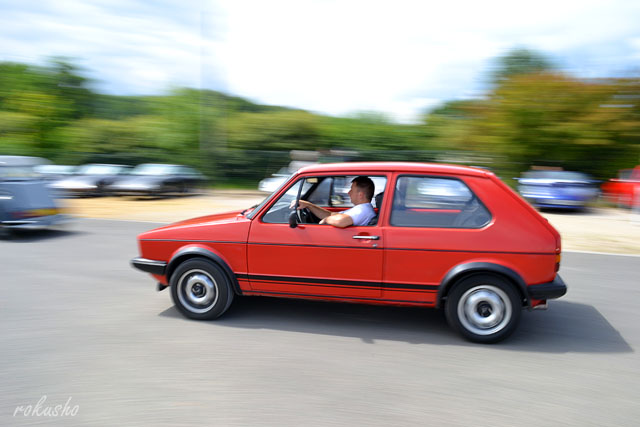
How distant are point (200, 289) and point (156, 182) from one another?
53.8ft

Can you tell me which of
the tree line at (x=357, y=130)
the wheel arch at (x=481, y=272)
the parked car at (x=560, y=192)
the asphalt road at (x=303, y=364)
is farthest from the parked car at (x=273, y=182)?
the wheel arch at (x=481, y=272)

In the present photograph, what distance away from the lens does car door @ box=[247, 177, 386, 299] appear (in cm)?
455

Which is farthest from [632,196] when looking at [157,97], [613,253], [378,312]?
[157,97]

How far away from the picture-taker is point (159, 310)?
5371mm

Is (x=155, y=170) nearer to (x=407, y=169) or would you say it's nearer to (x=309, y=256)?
(x=309, y=256)

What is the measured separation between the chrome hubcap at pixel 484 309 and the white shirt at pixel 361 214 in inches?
43.5

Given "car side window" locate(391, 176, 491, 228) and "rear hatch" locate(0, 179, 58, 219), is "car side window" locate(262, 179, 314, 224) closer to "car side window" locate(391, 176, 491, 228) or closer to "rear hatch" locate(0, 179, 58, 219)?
"car side window" locate(391, 176, 491, 228)

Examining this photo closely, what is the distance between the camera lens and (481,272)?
4371mm

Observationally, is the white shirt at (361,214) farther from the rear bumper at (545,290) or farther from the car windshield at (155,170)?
the car windshield at (155,170)

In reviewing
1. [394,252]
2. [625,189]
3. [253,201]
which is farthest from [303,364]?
[253,201]

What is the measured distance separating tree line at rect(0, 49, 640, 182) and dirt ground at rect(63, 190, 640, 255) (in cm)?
374

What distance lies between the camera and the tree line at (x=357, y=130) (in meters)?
19.2

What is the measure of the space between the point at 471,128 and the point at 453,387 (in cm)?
1961

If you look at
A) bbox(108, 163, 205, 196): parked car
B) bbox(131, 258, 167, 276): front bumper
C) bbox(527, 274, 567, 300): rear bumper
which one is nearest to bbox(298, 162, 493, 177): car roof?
bbox(527, 274, 567, 300): rear bumper
